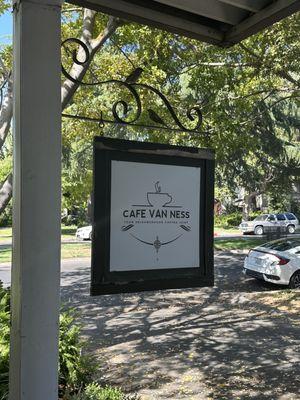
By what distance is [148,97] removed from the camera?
9.77 meters

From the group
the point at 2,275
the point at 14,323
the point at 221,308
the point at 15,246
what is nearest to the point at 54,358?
the point at 14,323

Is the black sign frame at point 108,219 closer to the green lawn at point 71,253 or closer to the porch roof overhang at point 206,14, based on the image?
the porch roof overhang at point 206,14

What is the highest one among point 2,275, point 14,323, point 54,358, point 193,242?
point 193,242

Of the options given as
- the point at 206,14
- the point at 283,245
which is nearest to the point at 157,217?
the point at 206,14

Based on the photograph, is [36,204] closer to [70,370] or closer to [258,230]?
[70,370]

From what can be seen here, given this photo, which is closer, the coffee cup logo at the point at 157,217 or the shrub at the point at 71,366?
the coffee cup logo at the point at 157,217

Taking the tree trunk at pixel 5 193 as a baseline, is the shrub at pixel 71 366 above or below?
below

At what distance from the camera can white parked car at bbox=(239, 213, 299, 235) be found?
36.9 meters

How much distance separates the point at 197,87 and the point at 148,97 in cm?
106

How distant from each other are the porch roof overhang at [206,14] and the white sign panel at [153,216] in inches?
37.3

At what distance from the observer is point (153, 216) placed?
2.82 meters

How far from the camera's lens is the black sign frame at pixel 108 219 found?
8.77 feet

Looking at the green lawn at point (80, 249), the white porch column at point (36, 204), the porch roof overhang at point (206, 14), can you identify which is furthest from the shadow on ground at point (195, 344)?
the green lawn at point (80, 249)

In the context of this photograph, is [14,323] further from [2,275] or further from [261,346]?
[2,275]
